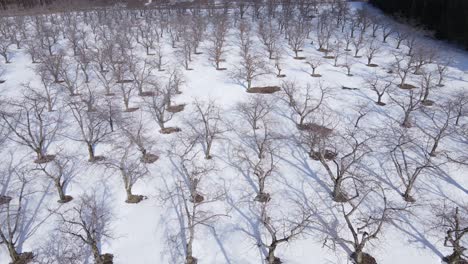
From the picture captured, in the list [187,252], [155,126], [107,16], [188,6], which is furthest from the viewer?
[188,6]

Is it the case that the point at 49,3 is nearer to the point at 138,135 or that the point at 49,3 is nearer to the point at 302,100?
the point at 302,100

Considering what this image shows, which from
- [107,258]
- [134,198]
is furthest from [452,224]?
[134,198]

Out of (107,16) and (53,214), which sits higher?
(107,16)

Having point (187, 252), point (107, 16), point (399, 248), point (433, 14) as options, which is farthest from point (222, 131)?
point (107, 16)

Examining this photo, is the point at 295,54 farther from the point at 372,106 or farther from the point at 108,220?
the point at 108,220

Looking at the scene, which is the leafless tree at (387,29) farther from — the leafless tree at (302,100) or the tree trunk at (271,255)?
the tree trunk at (271,255)
